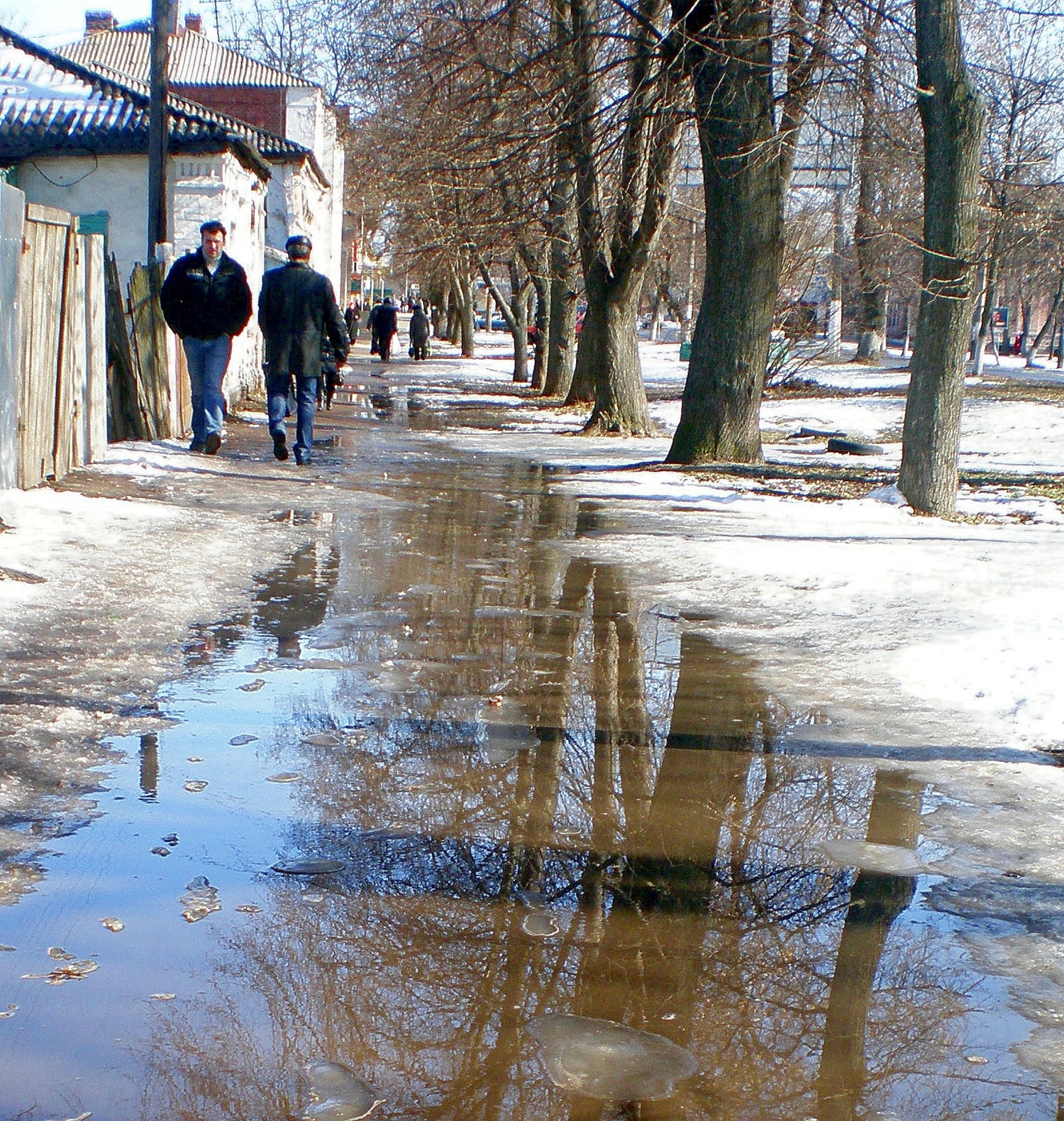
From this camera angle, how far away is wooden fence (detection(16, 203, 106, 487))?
871cm

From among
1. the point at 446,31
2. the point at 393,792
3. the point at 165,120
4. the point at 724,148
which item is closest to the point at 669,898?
the point at 393,792

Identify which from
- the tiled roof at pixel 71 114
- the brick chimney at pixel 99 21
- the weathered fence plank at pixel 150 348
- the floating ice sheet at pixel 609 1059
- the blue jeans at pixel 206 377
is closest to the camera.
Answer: the floating ice sheet at pixel 609 1059

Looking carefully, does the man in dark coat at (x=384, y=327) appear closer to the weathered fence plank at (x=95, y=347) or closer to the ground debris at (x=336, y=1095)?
the weathered fence plank at (x=95, y=347)

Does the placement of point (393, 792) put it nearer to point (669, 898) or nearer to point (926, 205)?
point (669, 898)

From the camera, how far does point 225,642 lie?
5.89m

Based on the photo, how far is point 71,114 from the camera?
655 inches

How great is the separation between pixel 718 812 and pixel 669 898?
68cm

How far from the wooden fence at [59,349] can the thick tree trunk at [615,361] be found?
8.71m

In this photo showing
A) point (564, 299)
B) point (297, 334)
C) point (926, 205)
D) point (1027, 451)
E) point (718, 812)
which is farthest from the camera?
point (564, 299)

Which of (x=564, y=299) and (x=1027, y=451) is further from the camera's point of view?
(x=564, y=299)

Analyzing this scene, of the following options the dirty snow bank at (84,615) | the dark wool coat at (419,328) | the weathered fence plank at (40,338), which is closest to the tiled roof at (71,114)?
the weathered fence plank at (40,338)

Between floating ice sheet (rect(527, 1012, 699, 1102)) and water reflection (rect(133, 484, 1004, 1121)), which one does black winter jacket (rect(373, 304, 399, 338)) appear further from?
floating ice sheet (rect(527, 1012, 699, 1102))

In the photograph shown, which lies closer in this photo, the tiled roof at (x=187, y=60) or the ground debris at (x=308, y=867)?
the ground debris at (x=308, y=867)

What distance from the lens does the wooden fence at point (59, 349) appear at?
8.71 meters
